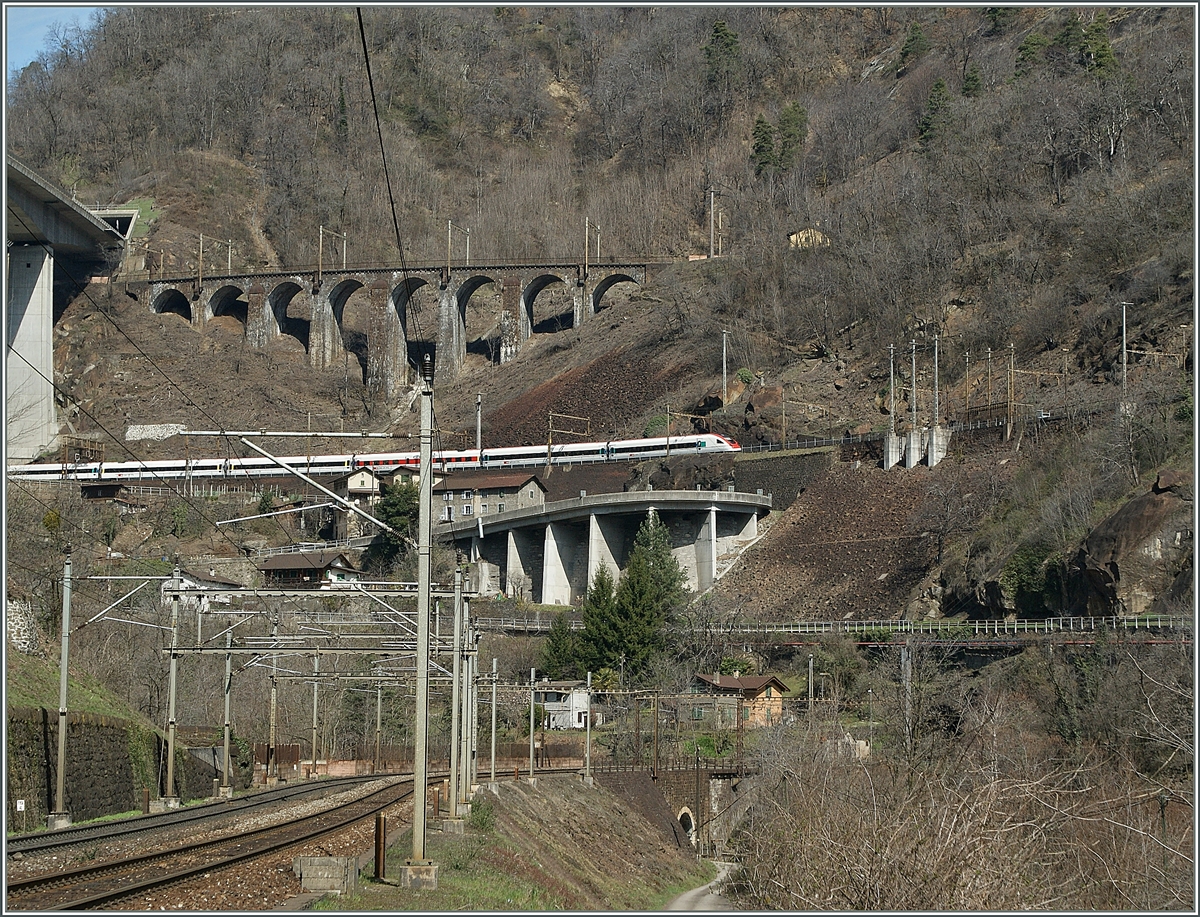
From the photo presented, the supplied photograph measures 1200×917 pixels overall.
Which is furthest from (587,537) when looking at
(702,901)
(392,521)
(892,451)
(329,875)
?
(329,875)

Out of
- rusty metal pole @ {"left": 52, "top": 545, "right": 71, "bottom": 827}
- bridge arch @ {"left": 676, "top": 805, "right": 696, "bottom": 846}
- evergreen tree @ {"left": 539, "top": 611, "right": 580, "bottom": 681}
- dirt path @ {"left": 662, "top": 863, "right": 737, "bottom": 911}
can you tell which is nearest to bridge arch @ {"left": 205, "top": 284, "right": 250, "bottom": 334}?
evergreen tree @ {"left": 539, "top": 611, "right": 580, "bottom": 681}

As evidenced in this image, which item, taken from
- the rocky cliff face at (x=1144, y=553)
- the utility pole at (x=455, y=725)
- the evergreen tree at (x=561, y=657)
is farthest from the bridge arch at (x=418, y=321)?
the utility pole at (x=455, y=725)

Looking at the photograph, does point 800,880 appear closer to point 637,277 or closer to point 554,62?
point 637,277

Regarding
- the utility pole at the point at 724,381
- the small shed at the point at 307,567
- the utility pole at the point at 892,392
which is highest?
the utility pole at the point at 724,381

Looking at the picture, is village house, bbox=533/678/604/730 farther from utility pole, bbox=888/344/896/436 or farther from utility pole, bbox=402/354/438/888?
utility pole, bbox=402/354/438/888

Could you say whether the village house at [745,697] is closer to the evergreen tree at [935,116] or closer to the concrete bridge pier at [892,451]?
the concrete bridge pier at [892,451]

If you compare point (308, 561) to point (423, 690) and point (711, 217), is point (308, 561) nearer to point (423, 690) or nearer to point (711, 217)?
point (711, 217)
